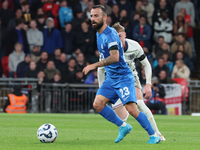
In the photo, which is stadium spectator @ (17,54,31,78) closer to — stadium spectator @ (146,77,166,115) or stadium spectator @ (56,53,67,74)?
stadium spectator @ (56,53,67,74)

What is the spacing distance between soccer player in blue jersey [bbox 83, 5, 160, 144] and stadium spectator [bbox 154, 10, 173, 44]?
12330mm

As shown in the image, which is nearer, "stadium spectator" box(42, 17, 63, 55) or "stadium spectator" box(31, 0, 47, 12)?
"stadium spectator" box(42, 17, 63, 55)

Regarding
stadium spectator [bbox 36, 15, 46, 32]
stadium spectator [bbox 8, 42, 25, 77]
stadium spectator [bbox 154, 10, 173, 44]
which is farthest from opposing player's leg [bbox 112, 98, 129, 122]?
stadium spectator [bbox 154, 10, 173, 44]

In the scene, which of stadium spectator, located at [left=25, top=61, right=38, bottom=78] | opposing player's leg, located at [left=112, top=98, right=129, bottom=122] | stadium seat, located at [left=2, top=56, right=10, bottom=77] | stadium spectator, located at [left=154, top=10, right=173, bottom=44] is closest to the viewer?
opposing player's leg, located at [left=112, top=98, right=129, bottom=122]

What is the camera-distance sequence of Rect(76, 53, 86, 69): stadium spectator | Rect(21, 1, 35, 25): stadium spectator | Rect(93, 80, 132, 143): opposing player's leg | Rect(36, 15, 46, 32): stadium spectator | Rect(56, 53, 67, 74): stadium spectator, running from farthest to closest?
Rect(21, 1, 35, 25): stadium spectator < Rect(36, 15, 46, 32): stadium spectator < Rect(56, 53, 67, 74): stadium spectator < Rect(76, 53, 86, 69): stadium spectator < Rect(93, 80, 132, 143): opposing player's leg

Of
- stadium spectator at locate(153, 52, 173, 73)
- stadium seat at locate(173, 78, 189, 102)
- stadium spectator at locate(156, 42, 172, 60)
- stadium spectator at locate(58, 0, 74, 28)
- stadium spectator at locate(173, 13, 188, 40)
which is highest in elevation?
stadium spectator at locate(58, 0, 74, 28)

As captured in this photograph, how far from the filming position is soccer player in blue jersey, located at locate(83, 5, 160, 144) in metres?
6.71

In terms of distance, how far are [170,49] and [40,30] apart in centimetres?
584

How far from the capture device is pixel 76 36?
18.5m

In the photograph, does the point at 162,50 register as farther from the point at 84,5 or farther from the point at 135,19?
the point at 84,5

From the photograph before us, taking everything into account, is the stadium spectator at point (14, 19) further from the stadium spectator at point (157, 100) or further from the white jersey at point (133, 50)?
the white jersey at point (133, 50)

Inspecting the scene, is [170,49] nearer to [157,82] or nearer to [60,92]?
[157,82]

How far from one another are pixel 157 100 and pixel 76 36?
4.72 metres

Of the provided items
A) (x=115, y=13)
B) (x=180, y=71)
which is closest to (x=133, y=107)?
(x=180, y=71)
